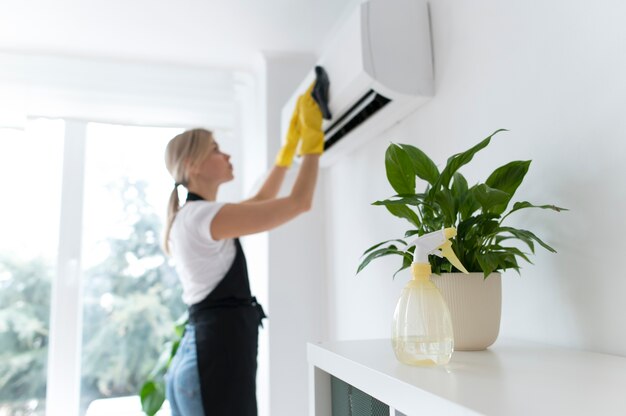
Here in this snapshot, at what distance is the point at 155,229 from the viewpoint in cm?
272

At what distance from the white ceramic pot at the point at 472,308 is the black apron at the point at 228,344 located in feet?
2.75

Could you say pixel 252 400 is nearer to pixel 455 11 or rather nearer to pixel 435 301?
pixel 435 301

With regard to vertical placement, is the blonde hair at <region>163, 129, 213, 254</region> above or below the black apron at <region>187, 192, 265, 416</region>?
above

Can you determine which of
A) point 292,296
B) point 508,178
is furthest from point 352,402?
point 292,296

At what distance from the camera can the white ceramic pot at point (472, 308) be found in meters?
0.85

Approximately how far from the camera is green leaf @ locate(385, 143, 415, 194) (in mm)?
946

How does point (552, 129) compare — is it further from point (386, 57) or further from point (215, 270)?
point (215, 270)

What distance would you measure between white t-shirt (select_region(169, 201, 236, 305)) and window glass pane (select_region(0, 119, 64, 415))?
1.24 meters

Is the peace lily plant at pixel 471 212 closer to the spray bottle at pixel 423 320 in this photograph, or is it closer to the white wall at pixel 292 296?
the spray bottle at pixel 423 320

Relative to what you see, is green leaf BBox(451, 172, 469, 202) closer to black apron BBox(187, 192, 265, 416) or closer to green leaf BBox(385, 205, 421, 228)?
green leaf BBox(385, 205, 421, 228)

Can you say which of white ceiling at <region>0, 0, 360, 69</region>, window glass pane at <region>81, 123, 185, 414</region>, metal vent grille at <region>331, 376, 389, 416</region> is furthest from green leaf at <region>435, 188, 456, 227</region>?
window glass pane at <region>81, 123, 185, 414</region>

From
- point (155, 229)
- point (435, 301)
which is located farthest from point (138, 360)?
point (435, 301)

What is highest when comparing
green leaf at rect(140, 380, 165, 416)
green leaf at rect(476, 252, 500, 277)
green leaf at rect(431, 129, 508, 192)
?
green leaf at rect(431, 129, 508, 192)

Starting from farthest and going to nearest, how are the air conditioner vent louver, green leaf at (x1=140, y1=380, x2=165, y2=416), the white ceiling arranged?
1. green leaf at (x1=140, y1=380, x2=165, y2=416)
2. the white ceiling
3. the air conditioner vent louver
